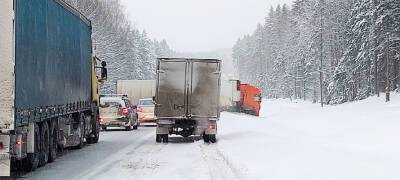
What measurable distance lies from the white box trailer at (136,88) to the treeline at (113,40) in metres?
3.87

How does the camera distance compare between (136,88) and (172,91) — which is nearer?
(172,91)

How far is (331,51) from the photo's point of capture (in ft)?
278

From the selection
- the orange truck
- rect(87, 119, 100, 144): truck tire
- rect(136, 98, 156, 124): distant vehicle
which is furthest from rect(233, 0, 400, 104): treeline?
rect(87, 119, 100, 144): truck tire

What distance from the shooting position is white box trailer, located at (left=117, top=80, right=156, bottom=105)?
177 ft

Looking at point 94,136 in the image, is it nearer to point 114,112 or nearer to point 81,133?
point 81,133

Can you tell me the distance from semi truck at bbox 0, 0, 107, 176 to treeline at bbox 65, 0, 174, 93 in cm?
3349

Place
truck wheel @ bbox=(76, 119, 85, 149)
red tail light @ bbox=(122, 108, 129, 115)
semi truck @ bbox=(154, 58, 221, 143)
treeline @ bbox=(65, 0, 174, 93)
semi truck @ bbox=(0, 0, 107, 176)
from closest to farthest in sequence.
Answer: semi truck @ bbox=(0, 0, 107, 176) < truck wheel @ bbox=(76, 119, 85, 149) < semi truck @ bbox=(154, 58, 221, 143) < red tail light @ bbox=(122, 108, 129, 115) < treeline @ bbox=(65, 0, 174, 93)

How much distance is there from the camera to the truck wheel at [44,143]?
14.4 m

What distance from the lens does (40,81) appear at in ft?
44.4

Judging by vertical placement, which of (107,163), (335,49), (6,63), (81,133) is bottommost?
(107,163)

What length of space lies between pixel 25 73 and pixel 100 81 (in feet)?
39.3

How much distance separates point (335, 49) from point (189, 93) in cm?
6404

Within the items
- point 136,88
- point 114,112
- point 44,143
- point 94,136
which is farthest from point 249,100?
point 44,143

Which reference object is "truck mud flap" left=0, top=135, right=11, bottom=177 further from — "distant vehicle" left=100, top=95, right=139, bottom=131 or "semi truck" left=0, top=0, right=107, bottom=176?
"distant vehicle" left=100, top=95, right=139, bottom=131
